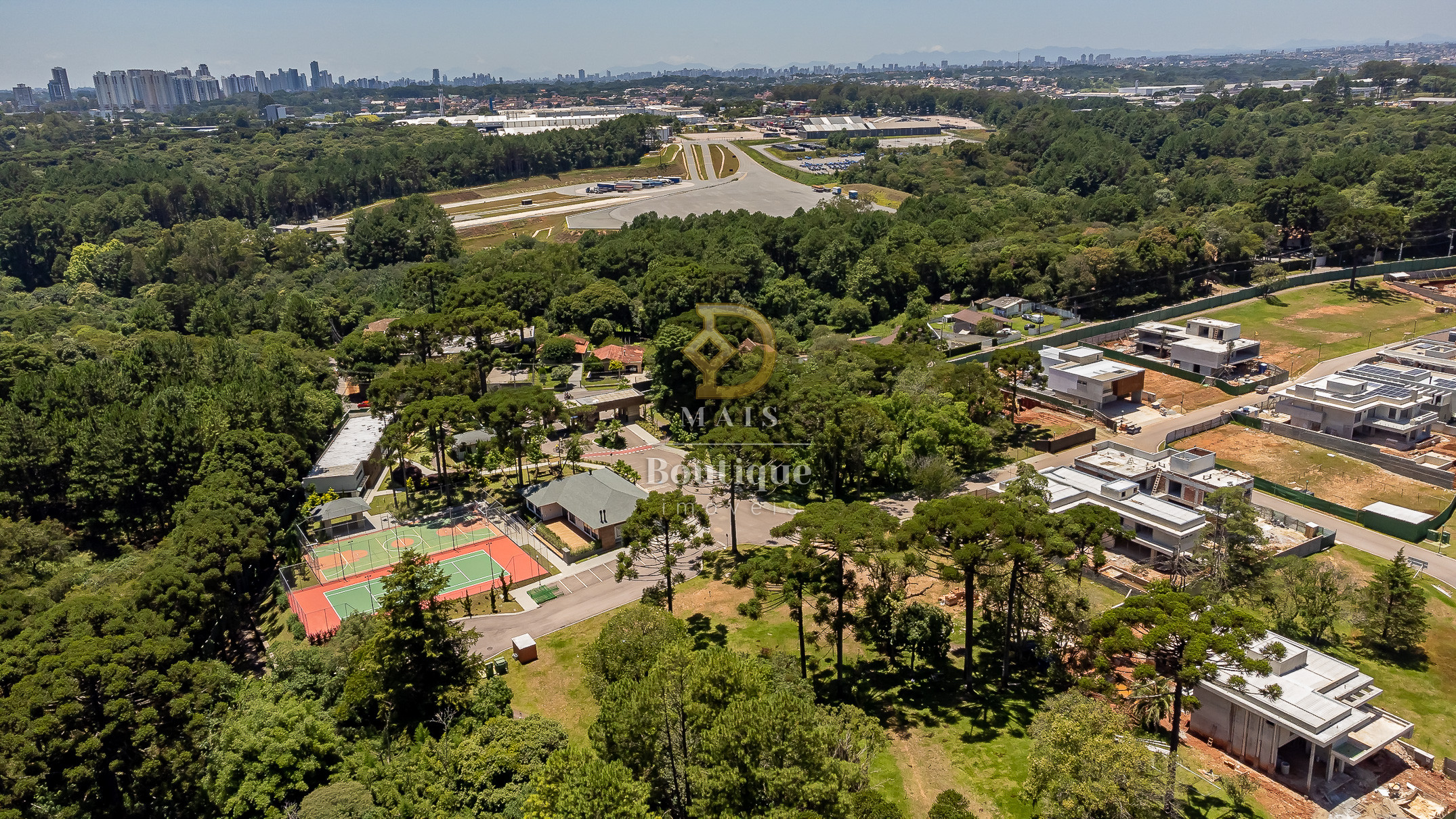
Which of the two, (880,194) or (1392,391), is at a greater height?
(880,194)

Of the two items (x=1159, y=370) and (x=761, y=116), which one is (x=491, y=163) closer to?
(x=761, y=116)

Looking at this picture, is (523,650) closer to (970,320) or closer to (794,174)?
(970,320)

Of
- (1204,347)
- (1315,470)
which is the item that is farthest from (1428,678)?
(1204,347)

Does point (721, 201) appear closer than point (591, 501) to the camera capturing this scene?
No

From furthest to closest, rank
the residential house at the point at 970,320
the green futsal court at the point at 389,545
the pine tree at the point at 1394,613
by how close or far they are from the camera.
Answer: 1. the residential house at the point at 970,320
2. the green futsal court at the point at 389,545
3. the pine tree at the point at 1394,613

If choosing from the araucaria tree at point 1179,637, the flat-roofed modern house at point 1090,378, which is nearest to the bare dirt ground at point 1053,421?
the flat-roofed modern house at point 1090,378

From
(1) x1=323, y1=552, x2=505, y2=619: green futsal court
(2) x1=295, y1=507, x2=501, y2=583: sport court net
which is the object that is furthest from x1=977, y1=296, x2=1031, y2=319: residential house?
(1) x1=323, y1=552, x2=505, y2=619: green futsal court

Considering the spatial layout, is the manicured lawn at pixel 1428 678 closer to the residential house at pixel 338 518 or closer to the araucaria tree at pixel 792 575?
the araucaria tree at pixel 792 575
